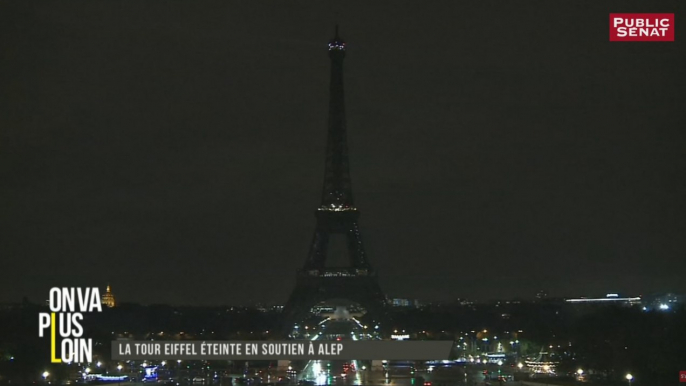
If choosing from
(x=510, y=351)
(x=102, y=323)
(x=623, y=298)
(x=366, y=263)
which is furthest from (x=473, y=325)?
(x=623, y=298)

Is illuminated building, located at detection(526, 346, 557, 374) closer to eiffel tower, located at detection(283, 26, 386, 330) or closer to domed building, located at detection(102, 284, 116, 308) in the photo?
eiffel tower, located at detection(283, 26, 386, 330)

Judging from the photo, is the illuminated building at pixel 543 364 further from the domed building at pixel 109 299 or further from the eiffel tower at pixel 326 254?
the domed building at pixel 109 299

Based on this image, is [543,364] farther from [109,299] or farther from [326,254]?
[109,299]

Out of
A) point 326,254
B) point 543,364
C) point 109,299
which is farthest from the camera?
point 109,299

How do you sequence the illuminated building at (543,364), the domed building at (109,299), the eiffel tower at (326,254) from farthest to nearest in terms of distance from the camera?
the domed building at (109,299)
the eiffel tower at (326,254)
the illuminated building at (543,364)

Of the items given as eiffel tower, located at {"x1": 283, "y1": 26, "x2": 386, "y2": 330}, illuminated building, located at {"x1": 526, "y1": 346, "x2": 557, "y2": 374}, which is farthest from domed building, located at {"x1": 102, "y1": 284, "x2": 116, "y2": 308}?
illuminated building, located at {"x1": 526, "y1": 346, "x2": 557, "y2": 374}

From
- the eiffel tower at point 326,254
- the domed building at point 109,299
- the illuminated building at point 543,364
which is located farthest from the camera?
the domed building at point 109,299

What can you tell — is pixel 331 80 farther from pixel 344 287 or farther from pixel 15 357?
pixel 15 357

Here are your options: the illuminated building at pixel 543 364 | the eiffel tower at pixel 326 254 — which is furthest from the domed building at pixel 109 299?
the illuminated building at pixel 543 364

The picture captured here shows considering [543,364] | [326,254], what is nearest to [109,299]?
[326,254]
